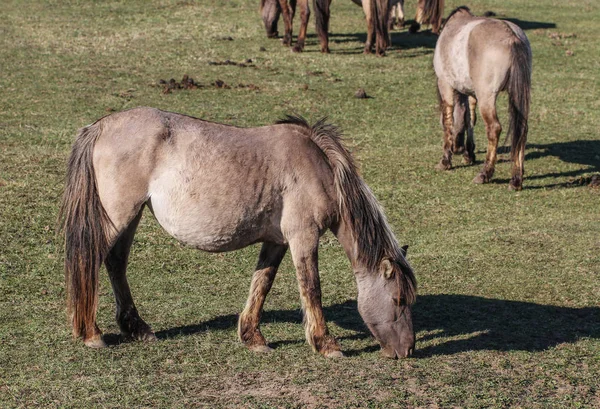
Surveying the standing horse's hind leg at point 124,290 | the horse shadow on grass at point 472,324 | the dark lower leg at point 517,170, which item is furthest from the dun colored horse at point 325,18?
the standing horse's hind leg at point 124,290

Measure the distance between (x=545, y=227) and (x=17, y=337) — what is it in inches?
259

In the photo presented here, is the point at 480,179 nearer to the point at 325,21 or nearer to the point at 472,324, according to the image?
the point at 472,324

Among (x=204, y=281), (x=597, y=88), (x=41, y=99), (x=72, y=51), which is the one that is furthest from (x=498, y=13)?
(x=204, y=281)

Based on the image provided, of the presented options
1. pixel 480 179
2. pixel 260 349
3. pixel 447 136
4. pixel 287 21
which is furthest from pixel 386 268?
pixel 287 21

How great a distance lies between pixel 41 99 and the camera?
53.2ft

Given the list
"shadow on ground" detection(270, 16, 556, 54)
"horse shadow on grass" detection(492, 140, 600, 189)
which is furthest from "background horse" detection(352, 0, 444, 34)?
"horse shadow on grass" detection(492, 140, 600, 189)

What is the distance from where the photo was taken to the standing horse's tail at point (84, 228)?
277 inches

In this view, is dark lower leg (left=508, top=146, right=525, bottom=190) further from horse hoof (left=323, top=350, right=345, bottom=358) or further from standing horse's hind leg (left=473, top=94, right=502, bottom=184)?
horse hoof (left=323, top=350, right=345, bottom=358)

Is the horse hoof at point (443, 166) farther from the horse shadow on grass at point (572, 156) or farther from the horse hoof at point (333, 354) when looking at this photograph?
the horse hoof at point (333, 354)

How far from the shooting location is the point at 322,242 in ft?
35.5

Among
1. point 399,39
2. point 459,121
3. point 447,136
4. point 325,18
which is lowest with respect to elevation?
point 447,136

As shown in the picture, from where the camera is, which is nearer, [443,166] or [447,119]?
[443,166]

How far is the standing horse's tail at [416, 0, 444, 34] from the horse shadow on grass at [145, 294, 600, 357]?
12.2 meters

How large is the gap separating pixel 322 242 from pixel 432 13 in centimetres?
1177
